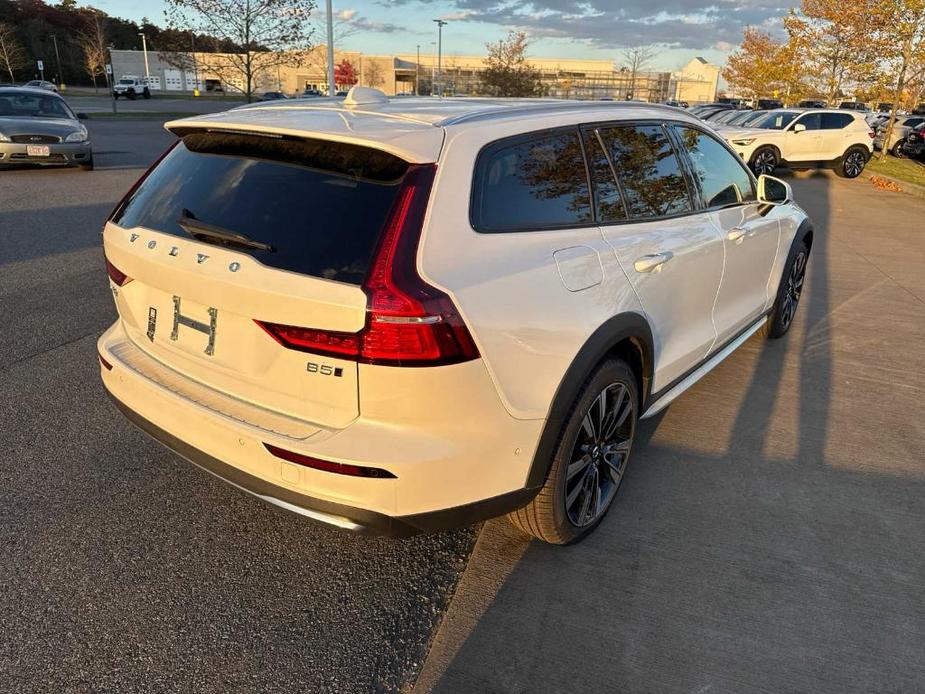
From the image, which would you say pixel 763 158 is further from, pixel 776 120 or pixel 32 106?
pixel 32 106

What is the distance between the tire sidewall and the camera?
8.43ft

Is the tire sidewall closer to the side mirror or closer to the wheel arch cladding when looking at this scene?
the wheel arch cladding

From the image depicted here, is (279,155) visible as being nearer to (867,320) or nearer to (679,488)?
(679,488)

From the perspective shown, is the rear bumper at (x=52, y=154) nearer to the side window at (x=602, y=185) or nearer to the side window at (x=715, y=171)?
the side window at (x=715, y=171)

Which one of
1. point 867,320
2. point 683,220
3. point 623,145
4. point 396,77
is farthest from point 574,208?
point 396,77

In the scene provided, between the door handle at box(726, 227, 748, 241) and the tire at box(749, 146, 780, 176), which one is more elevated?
the door handle at box(726, 227, 748, 241)

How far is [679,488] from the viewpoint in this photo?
3.37 m

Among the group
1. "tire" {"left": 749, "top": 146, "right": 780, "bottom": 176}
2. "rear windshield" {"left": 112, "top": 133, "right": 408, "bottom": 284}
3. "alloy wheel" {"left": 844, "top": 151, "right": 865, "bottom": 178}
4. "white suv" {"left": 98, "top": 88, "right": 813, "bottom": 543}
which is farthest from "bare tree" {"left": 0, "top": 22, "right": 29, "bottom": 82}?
"white suv" {"left": 98, "top": 88, "right": 813, "bottom": 543}

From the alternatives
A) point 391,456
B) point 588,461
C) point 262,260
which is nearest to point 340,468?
point 391,456

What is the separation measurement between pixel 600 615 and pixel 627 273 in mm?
1342

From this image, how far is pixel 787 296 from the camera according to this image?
17.5 ft

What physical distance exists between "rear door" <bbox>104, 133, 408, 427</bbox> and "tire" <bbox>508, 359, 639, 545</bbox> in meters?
0.93

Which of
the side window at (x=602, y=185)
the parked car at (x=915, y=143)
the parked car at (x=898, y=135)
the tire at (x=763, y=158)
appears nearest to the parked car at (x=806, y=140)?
the tire at (x=763, y=158)

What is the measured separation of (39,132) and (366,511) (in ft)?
44.8
